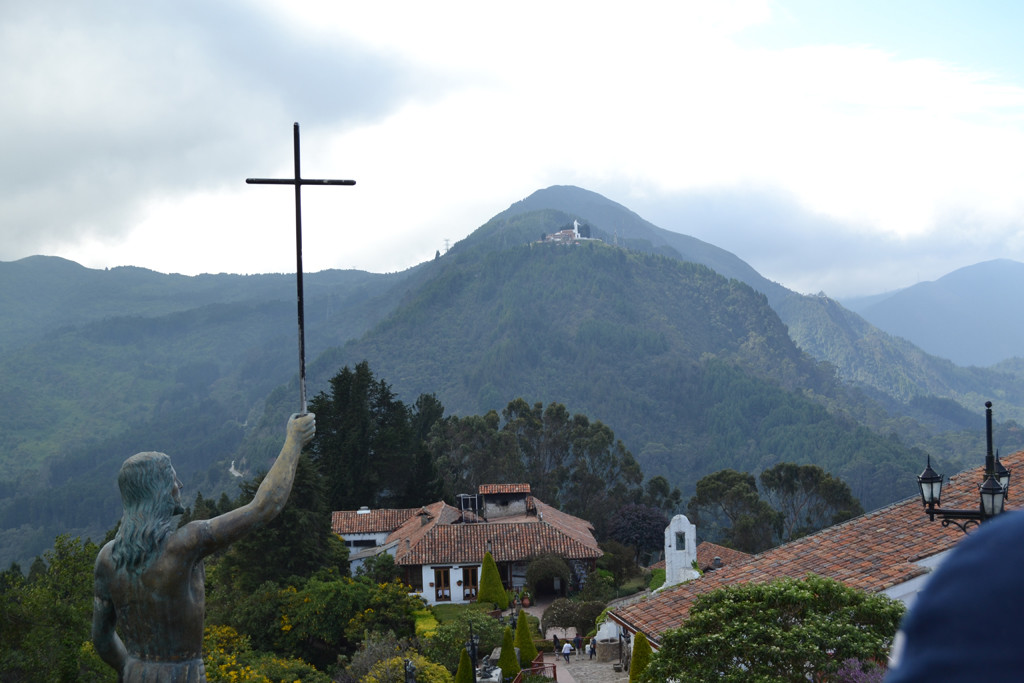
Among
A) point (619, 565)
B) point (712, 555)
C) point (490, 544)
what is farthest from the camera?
point (619, 565)

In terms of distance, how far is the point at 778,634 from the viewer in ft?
29.1

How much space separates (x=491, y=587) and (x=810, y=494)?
25.2 m

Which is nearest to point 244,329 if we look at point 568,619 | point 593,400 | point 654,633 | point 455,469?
point 593,400

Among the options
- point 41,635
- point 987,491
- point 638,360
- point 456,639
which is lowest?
point 456,639

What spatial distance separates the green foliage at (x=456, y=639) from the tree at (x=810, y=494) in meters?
27.8

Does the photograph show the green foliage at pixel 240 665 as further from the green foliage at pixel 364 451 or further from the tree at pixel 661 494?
the tree at pixel 661 494

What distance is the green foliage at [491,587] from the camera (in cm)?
2775

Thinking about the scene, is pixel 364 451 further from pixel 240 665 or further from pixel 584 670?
pixel 240 665

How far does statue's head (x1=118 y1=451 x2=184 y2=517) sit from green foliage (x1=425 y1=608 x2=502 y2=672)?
15.1m

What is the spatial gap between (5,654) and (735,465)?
283 ft

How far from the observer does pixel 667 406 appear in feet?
343

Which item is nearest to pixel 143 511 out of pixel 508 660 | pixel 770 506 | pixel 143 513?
pixel 143 513

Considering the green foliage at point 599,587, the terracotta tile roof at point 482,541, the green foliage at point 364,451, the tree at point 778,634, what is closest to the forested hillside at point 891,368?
the green foliage at point 364,451

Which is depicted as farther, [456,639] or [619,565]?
[619,565]
